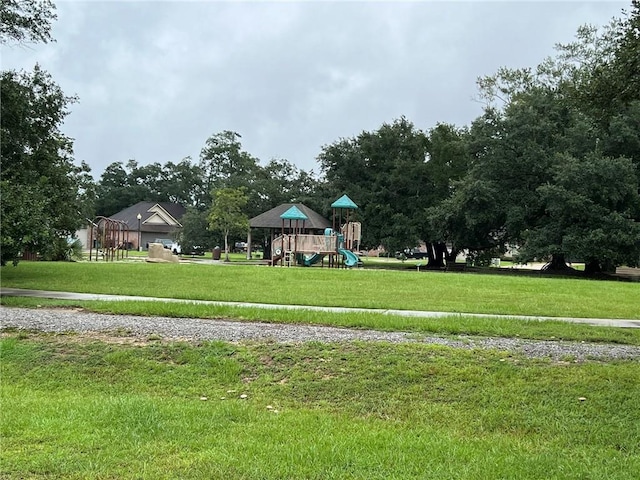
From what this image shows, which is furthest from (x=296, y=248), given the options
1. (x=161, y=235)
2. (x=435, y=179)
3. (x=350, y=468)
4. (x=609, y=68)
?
(x=161, y=235)

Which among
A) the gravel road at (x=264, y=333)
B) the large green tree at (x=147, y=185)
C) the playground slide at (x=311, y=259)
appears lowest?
the gravel road at (x=264, y=333)

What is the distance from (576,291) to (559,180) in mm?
13852

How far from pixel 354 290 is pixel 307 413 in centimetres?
1034

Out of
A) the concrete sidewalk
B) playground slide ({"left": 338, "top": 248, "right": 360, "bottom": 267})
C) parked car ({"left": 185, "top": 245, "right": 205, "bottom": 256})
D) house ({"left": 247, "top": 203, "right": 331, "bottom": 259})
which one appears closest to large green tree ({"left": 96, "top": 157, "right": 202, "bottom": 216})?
parked car ({"left": 185, "top": 245, "right": 205, "bottom": 256})

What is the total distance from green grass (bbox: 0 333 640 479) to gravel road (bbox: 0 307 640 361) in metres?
0.51

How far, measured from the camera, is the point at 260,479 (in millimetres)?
3811

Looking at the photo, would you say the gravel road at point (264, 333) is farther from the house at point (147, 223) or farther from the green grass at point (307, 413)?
the house at point (147, 223)

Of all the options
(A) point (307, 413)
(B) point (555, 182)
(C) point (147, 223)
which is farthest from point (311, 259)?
(C) point (147, 223)

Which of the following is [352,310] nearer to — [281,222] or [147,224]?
[281,222]

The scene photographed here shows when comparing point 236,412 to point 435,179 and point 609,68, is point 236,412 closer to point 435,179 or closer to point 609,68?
point 609,68

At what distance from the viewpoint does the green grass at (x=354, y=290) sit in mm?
12758

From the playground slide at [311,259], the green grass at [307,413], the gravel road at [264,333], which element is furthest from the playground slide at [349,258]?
the green grass at [307,413]

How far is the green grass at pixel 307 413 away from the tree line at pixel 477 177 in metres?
7.68

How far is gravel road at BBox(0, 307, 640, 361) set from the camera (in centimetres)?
770
